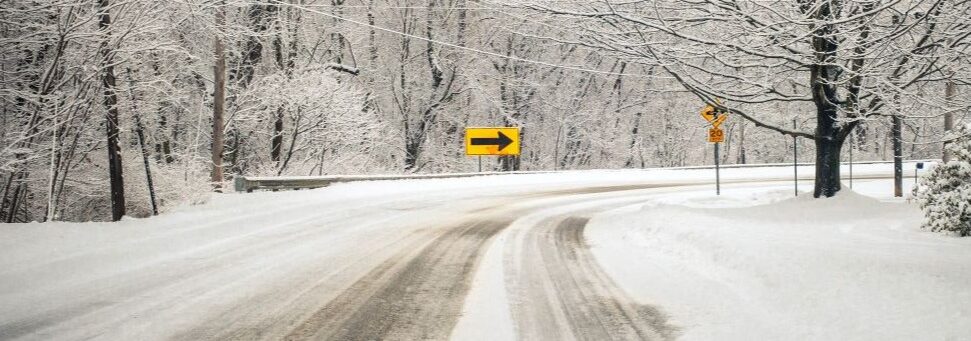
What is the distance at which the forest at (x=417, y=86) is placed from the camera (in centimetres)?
1114

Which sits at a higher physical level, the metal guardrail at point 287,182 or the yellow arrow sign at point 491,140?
the yellow arrow sign at point 491,140

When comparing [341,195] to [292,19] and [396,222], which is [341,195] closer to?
[396,222]

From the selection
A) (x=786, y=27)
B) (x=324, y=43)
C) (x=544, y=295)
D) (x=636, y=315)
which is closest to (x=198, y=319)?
(x=544, y=295)

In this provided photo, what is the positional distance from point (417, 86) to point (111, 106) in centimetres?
1923

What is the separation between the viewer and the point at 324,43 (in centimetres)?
2870

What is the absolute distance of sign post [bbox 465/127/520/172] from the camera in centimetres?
2659

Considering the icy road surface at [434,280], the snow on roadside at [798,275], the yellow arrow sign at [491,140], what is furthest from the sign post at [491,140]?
the snow on roadside at [798,275]

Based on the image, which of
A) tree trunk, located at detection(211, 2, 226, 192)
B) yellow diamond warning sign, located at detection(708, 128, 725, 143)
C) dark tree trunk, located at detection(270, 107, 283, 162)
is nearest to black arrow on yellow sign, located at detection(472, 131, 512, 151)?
dark tree trunk, located at detection(270, 107, 283, 162)

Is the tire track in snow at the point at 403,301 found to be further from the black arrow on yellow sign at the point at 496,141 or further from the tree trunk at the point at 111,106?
the black arrow on yellow sign at the point at 496,141

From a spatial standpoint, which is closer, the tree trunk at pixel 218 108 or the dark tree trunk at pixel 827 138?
the dark tree trunk at pixel 827 138

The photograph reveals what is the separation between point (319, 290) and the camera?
6.17 metres

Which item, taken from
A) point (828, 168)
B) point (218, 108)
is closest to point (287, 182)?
point (218, 108)

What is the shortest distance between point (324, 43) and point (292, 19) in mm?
4501

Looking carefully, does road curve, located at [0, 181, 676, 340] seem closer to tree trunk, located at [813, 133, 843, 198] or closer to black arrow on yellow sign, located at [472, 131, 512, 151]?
tree trunk, located at [813, 133, 843, 198]
